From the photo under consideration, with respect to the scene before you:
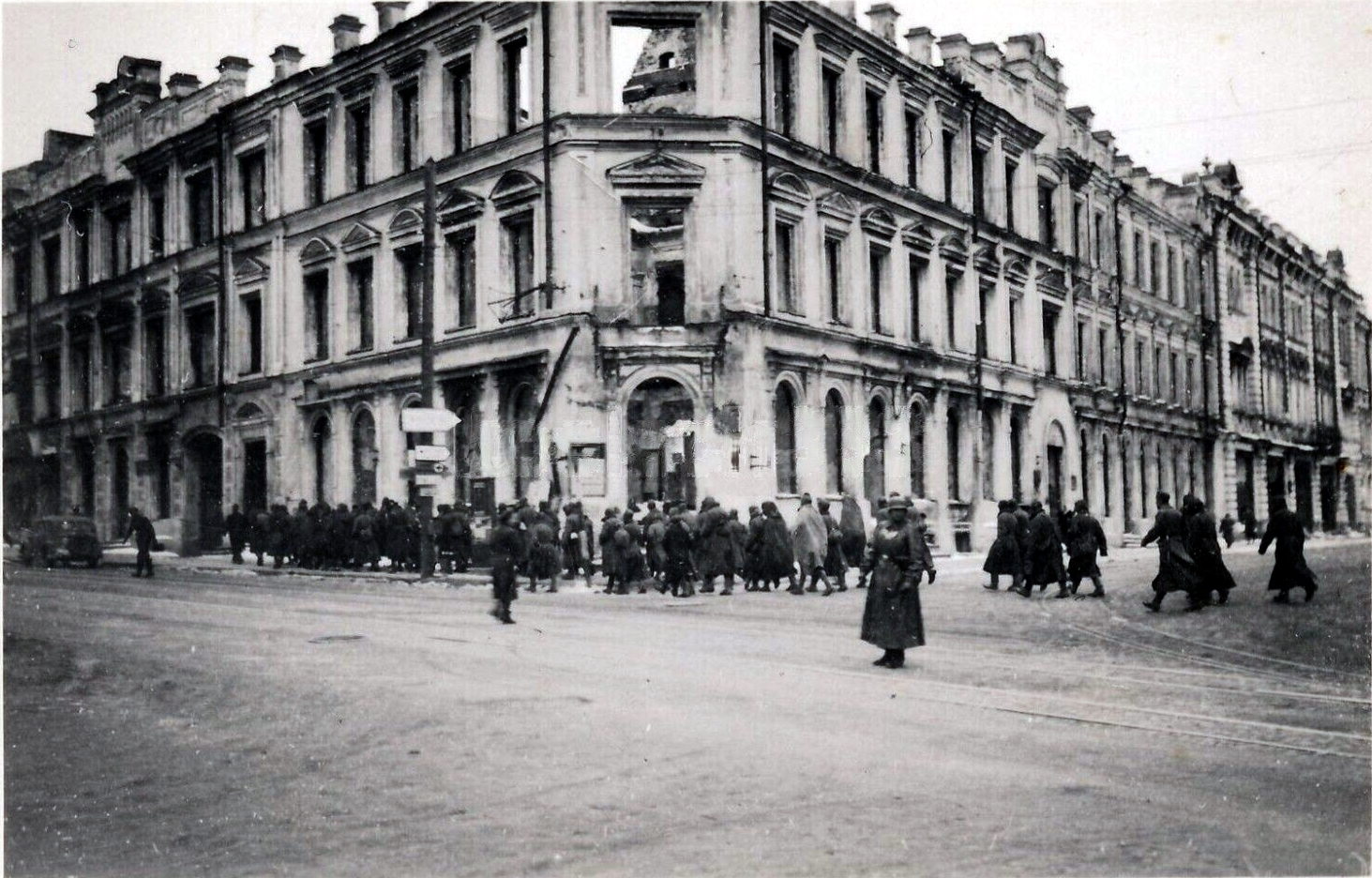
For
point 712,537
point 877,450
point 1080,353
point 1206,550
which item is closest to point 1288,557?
point 1206,550

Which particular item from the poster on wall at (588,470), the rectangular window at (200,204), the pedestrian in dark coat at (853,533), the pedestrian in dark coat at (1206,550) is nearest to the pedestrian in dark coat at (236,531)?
the rectangular window at (200,204)

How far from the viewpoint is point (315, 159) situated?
9.63 m

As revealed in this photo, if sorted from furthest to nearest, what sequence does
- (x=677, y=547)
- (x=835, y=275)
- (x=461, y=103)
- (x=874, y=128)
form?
(x=835, y=275), (x=677, y=547), (x=874, y=128), (x=461, y=103)

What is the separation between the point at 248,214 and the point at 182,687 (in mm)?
3889

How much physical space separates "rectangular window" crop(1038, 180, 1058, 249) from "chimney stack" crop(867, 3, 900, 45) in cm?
167

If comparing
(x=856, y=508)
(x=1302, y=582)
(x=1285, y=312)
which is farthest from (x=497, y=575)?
(x=1285, y=312)

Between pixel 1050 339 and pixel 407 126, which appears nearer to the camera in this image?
pixel 1050 339

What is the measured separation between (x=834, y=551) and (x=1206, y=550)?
308 cm

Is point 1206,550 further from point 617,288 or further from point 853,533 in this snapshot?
point 617,288

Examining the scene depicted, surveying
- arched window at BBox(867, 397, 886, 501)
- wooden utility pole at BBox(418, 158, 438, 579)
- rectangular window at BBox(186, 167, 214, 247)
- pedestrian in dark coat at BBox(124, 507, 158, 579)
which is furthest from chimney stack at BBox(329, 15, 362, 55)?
arched window at BBox(867, 397, 886, 501)

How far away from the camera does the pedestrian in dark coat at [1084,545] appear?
31.9 feet

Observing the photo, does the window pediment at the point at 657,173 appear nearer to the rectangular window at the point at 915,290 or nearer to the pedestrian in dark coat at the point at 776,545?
the rectangular window at the point at 915,290

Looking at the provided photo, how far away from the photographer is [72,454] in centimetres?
820

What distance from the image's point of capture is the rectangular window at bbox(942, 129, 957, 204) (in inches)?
382
